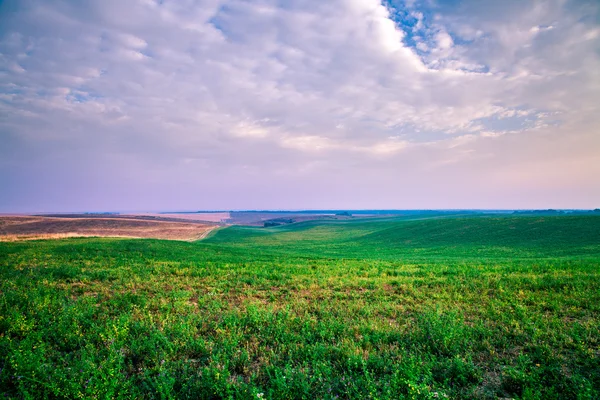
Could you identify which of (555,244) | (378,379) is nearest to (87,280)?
(378,379)

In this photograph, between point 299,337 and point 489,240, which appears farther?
point 489,240

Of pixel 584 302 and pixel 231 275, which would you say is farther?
pixel 231 275

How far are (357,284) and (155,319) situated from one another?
7.86 m

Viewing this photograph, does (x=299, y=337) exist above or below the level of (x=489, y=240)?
above

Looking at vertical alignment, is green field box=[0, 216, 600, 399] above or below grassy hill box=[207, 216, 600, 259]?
above

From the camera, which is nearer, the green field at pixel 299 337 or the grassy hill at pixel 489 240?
the green field at pixel 299 337

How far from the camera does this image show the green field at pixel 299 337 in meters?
4.70

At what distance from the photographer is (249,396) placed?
14.8 feet

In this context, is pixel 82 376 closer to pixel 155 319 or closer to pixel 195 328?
pixel 195 328

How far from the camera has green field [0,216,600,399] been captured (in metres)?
4.70

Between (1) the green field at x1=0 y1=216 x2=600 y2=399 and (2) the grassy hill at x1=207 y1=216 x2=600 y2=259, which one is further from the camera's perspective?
(2) the grassy hill at x1=207 y1=216 x2=600 y2=259

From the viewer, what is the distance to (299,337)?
651 centimetres

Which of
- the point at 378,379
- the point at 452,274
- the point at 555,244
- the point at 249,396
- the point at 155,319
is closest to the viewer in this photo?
the point at 249,396

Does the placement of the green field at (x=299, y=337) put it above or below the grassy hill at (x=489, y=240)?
above
